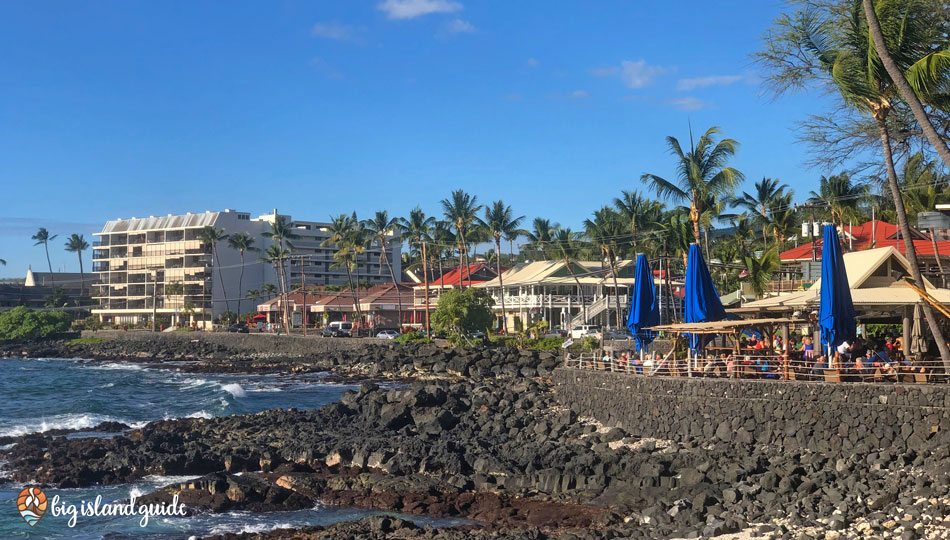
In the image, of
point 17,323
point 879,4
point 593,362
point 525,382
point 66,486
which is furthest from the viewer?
point 17,323

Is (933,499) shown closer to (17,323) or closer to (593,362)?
(593,362)

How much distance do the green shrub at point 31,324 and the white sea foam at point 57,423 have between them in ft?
241

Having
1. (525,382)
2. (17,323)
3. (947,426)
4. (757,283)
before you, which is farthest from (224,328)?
(947,426)

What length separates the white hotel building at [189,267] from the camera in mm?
113625

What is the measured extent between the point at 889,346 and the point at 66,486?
21.4 m

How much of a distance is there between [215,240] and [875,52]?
98.7 metres

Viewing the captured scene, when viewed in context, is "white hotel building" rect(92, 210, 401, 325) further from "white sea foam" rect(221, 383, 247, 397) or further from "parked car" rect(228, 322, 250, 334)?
"white sea foam" rect(221, 383, 247, 397)

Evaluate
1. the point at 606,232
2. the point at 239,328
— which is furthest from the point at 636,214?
Answer: the point at 239,328

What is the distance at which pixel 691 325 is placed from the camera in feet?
77.5

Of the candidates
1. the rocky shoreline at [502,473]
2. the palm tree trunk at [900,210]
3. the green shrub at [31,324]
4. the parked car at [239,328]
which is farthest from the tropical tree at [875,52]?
the green shrub at [31,324]

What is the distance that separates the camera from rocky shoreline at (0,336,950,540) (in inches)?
619

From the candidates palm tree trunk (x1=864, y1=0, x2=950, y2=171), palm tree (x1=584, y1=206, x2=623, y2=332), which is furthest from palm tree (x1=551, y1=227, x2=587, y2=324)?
palm tree trunk (x1=864, y1=0, x2=950, y2=171)

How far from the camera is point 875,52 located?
1773 cm

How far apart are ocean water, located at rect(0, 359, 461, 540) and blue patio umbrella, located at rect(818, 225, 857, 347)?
9.03 metres
